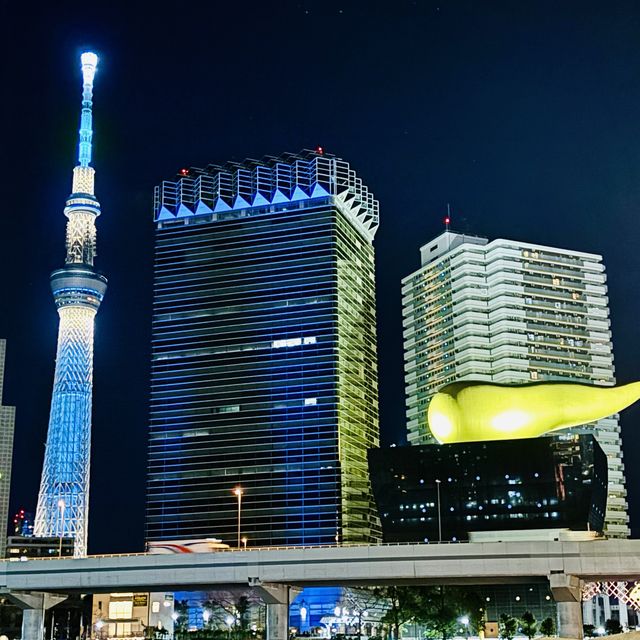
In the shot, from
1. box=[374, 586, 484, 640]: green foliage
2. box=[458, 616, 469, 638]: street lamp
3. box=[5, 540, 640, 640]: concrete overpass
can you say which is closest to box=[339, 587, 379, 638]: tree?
box=[458, 616, 469, 638]: street lamp

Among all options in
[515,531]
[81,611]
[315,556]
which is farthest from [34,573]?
[81,611]

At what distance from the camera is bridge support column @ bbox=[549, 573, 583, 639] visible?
284 feet

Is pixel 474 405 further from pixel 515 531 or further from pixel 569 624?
pixel 569 624

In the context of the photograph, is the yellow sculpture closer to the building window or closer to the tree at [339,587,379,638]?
the tree at [339,587,379,638]

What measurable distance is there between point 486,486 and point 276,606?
5472 centimetres

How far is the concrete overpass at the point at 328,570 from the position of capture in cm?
8638

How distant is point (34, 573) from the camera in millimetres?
102000

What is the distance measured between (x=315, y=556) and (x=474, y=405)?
46694mm

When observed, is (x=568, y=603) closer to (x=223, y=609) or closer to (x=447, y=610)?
(x=447, y=610)

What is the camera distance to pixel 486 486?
471 ft

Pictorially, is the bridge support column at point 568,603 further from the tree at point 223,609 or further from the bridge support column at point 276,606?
the tree at point 223,609

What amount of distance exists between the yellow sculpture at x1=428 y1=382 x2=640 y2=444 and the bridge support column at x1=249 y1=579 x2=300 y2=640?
45.0 meters

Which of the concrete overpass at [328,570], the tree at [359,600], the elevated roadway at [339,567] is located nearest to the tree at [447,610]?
the elevated roadway at [339,567]

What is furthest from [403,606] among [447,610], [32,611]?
[32,611]
